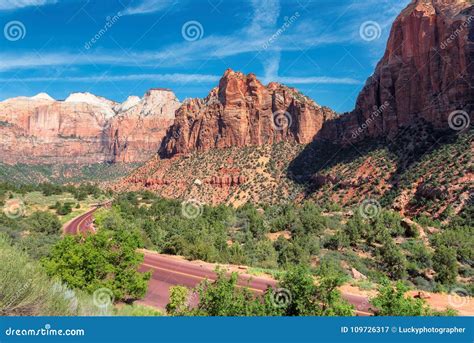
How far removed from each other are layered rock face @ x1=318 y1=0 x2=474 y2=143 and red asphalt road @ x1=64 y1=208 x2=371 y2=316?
5888cm

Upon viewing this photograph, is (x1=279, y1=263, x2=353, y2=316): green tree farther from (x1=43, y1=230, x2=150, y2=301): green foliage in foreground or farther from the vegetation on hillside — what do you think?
the vegetation on hillside

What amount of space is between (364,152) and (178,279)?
219ft

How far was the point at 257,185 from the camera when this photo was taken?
3479 inches

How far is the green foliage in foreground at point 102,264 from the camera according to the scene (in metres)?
11.5

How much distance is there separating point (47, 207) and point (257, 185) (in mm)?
48031

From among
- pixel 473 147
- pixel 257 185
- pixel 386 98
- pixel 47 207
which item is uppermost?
pixel 386 98

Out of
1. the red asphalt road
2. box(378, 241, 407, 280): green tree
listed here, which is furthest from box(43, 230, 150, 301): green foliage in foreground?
box(378, 241, 407, 280): green tree

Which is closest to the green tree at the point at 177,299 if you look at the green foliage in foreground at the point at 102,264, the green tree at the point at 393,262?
the green foliage in foreground at the point at 102,264

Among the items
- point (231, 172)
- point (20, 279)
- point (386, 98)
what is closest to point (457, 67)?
point (386, 98)

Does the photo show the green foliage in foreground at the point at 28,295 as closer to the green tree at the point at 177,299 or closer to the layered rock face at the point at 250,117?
the green tree at the point at 177,299

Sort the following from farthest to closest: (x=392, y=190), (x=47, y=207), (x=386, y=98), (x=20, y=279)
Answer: (x=386, y=98)
(x=392, y=190)
(x=47, y=207)
(x=20, y=279)

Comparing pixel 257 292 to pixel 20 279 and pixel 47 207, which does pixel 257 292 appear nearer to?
pixel 20 279

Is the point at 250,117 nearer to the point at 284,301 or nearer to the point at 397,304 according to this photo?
the point at 284,301

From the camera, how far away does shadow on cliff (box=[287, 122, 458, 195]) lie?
208ft
